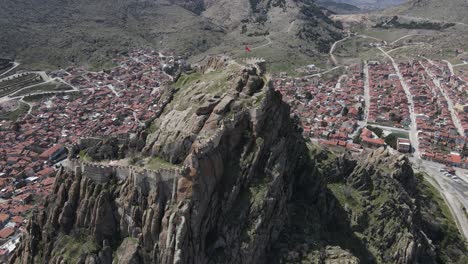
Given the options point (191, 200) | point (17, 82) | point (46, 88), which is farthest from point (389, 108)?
point (17, 82)

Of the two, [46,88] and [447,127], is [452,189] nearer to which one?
[447,127]

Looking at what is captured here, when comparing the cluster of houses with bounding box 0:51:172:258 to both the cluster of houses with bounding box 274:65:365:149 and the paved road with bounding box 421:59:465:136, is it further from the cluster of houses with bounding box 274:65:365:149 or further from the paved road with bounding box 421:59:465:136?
the paved road with bounding box 421:59:465:136

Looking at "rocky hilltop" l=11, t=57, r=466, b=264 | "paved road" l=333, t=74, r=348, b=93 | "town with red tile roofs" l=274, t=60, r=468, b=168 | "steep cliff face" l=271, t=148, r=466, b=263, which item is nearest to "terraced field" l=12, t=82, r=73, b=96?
"town with red tile roofs" l=274, t=60, r=468, b=168

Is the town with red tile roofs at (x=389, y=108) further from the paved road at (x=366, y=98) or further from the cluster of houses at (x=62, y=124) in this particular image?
the cluster of houses at (x=62, y=124)

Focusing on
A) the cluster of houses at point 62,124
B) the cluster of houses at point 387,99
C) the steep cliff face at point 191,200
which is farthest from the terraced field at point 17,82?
the cluster of houses at point 387,99

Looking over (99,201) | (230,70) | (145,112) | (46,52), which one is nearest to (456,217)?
(230,70)

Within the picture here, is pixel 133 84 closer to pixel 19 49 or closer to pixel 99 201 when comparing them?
pixel 19 49
